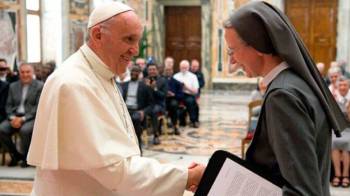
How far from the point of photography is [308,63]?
5.78 ft

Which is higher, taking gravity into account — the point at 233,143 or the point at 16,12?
the point at 16,12

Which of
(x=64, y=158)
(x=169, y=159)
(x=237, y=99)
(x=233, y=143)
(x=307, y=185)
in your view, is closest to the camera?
(x=307, y=185)

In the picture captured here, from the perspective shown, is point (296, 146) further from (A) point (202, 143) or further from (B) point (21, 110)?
(A) point (202, 143)

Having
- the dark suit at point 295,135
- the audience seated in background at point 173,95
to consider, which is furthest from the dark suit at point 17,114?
the dark suit at point 295,135

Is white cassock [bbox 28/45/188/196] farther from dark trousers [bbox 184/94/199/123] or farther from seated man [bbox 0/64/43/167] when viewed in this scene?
dark trousers [bbox 184/94/199/123]

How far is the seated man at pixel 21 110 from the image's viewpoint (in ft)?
25.1

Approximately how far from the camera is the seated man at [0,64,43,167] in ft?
25.1

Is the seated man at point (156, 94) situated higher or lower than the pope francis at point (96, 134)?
lower

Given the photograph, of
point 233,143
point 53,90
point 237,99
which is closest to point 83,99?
point 53,90

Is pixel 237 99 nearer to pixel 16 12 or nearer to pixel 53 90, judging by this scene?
pixel 16 12

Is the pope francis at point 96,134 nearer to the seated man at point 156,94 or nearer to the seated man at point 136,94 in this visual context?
the seated man at point 136,94

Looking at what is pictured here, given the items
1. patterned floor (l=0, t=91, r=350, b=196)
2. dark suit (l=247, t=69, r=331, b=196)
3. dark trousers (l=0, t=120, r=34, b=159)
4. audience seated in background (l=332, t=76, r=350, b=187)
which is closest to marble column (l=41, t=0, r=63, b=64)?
patterned floor (l=0, t=91, r=350, b=196)

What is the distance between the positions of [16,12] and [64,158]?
30.0 feet

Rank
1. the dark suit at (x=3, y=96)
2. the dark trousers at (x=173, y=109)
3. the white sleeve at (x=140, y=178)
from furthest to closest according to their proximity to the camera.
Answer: the dark trousers at (x=173, y=109) → the dark suit at (x=3, y=96) → the white sleeve at (x=140, y=178)
